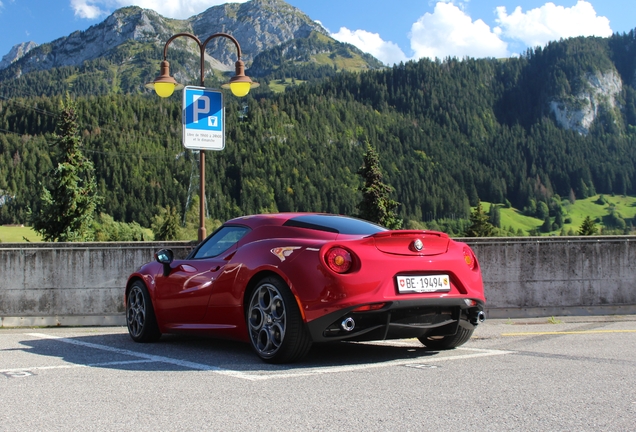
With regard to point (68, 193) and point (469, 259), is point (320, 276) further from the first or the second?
point (68, 193)

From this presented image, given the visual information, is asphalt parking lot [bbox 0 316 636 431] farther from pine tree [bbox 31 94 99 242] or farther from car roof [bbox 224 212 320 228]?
pine tree [bbox 31 94 99 242]

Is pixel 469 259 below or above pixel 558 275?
above

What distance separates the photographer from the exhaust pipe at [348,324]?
548 cm

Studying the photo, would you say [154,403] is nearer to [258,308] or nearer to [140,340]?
[258,308]

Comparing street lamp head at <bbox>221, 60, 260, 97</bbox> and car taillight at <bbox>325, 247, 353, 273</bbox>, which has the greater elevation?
street lamp head at <bbox>221, 60, 260, 97</bbox>

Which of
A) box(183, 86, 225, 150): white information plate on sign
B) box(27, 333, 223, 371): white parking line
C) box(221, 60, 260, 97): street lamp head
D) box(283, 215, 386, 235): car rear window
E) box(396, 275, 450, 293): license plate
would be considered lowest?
box(27, 333, 223, 371): white parking line

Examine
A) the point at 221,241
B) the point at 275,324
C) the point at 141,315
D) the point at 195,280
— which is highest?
the point at 221,241

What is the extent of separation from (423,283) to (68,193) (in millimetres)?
56585

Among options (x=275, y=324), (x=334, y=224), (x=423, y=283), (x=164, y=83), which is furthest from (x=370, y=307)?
(x=164, y=83)

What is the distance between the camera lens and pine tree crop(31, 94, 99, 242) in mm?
58000

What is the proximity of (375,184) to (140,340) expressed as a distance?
53372mm

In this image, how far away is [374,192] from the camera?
60000mm

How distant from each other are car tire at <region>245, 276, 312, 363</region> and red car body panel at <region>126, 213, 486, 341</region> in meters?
0.08

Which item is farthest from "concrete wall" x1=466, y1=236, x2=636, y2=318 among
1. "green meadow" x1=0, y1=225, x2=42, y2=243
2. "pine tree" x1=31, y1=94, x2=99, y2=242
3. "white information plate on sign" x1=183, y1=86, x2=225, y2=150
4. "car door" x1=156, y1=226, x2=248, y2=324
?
"green meadow" x1=0, y1=225, x2=42, y2=243
